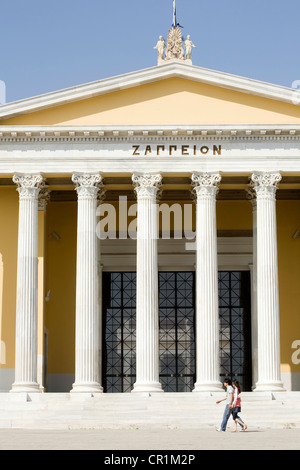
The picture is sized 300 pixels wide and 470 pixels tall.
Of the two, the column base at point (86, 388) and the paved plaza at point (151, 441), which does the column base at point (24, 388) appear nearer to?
the column base at point (86, 388)

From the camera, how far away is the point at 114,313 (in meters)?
43.4

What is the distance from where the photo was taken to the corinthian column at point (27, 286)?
36.2 m

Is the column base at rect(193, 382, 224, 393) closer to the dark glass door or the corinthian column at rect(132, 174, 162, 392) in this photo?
the corinthian column at rect(132, 174, 162, 392)

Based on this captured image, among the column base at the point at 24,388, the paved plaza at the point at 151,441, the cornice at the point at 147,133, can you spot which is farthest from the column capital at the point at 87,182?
the paved plaza at the point at 151,441

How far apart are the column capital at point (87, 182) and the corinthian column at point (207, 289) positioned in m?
4.08

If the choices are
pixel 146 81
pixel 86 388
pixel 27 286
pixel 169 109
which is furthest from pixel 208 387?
pixel 146 81

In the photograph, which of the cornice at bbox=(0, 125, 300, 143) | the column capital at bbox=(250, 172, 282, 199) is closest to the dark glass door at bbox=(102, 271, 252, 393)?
the column capital at bbox=(250, 172, 282, 199)

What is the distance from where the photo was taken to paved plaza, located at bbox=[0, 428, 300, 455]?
20734 mm

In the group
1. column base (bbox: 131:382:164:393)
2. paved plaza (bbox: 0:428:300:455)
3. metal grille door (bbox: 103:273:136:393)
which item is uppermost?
metal grille door (bbox: 103:273:136:393)

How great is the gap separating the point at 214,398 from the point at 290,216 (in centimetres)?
1134

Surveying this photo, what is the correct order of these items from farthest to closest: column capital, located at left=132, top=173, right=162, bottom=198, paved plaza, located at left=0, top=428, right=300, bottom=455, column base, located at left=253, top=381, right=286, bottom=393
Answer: column capital, located at left=132, top=173, right=162, bottom=198 < column base, located at left=253, top=381, right=286, bottom=393 < paved plaza, located at left=0, top=428, right=300, bottom=455

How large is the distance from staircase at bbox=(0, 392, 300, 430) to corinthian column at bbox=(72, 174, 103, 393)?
101 cm

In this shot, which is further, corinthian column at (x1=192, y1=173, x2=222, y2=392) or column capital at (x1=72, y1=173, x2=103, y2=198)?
column capital at (x1=72, y1=173, x2=103, y2=198)

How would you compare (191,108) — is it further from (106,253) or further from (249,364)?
(249,364)
